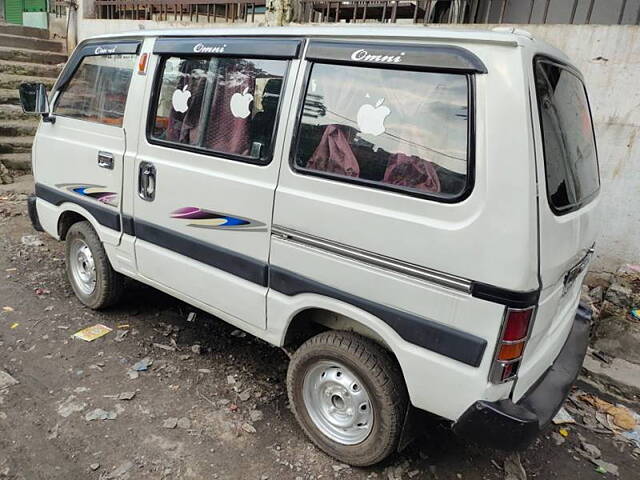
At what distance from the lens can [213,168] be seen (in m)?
2.81

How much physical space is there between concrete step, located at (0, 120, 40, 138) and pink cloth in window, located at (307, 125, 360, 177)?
25.7 ft

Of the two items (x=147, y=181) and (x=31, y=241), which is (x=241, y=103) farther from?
(x=31, y=241)

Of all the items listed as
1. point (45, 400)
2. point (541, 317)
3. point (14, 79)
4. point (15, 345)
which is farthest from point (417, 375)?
point (14, 79)

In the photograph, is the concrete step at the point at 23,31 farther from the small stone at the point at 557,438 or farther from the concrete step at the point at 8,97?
the small stone at the point at 557,438

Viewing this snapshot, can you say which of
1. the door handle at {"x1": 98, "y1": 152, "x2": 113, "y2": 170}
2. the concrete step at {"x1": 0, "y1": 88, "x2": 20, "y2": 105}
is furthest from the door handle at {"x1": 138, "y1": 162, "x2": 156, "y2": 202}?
the concrete step at {"x1": 0, "y1": 88, "x2": 20, "y2": 105}

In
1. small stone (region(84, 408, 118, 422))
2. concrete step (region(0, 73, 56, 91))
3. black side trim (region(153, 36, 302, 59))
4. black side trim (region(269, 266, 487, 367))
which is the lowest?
small stone (region(84, 408, 118, 422))

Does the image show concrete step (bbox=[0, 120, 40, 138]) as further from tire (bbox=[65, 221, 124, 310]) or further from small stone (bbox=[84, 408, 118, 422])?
small stone (bbox=[84, 408, 118, 422])

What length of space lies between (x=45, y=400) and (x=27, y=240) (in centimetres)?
304

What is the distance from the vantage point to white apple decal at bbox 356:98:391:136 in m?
2.20

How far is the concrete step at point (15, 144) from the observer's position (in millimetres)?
7969

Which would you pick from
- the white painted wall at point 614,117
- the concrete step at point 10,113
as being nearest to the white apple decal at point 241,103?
the white painted wall at point 614,117

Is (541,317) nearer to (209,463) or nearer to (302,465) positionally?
(302,465)

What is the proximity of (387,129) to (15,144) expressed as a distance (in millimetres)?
8054

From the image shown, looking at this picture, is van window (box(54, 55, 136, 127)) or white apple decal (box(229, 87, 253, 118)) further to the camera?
van window (box(54, 55, 136, 127))
